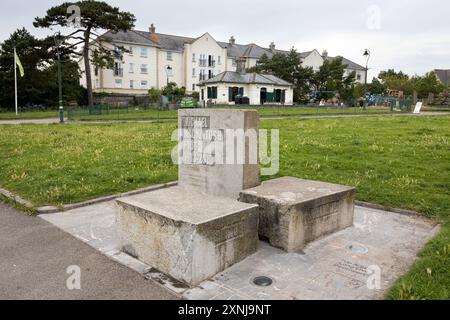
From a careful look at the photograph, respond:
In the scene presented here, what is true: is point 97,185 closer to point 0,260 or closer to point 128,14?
point 0,260

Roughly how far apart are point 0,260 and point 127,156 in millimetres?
6996

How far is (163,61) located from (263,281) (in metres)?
67.7

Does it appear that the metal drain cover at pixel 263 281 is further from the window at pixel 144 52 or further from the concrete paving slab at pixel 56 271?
the window at pixel 144 52

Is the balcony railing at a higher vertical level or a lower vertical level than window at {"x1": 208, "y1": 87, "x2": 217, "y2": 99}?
higher

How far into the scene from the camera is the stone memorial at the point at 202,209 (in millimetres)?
4785

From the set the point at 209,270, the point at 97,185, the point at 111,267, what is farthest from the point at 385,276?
the point at 97,185

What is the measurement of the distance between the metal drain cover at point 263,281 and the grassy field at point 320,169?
1.34m

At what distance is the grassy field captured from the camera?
18.5 ft

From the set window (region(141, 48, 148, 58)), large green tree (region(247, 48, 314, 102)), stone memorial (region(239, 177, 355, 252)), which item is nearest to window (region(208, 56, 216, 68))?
large green tree (region(247, 48, 314, 102))

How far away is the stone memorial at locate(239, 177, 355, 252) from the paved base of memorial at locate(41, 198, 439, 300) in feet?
0.51

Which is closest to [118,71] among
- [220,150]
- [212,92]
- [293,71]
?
[212,92]

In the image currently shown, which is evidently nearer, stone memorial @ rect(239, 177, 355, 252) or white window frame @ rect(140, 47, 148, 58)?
stone memorial @ rect(239, 177, 355, 252)

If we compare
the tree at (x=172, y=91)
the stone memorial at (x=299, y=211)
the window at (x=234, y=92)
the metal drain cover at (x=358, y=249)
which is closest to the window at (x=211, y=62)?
the tree at (x=172, y=91)

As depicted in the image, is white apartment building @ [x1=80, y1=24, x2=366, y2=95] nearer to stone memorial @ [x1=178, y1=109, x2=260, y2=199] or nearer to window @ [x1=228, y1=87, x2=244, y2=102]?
window @ [x1=228, y1=87, x2=244, y2=102]
